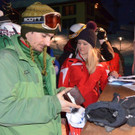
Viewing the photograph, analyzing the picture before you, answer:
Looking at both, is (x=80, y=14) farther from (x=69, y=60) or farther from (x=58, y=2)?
(x=69, y=60)

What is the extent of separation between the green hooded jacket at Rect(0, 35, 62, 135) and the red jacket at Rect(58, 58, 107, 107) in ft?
5.15

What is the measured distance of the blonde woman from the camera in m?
3.31

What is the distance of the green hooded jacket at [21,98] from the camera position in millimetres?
1405

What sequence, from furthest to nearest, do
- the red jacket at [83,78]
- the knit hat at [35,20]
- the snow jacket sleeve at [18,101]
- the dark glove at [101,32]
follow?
1. the dark glove at [101,32]
2. the red jacket at [83,78]
3. the knit hat at [35,20]
4. the snow jacket sleeve at [18,101]

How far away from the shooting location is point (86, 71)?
3.44 meters

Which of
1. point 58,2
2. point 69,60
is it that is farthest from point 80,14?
point 69,60

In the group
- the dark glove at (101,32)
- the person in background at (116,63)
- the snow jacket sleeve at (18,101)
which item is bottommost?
the person in background at (116,63)

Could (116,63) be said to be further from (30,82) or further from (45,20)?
(30,82)

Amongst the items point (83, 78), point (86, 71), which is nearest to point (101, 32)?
point (86, 71)

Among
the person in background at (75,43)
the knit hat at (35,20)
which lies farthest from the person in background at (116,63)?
the knit hat at (35,20)

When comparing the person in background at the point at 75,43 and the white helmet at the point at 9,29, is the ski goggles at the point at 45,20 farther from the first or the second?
the white helmet at the point at 9,29

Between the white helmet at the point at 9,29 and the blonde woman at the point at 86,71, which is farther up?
the white helmet at the point at 9,29

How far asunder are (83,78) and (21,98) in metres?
1.95

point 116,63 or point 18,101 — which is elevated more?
point 18,101
